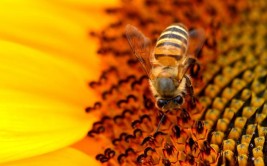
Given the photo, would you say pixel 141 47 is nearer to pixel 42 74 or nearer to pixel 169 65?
pixel 169 65

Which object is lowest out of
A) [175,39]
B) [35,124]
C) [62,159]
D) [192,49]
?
[62,159]

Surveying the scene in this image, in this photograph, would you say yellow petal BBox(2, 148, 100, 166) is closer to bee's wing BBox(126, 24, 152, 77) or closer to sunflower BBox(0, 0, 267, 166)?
sunflower BBox(0, 0, 267, 166)

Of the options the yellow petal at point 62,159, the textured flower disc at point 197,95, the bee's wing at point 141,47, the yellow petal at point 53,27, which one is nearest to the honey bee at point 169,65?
the bee's wing at point 141,47

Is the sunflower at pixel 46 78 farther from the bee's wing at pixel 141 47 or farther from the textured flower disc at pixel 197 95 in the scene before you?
the bee's wing at pixel 141 47

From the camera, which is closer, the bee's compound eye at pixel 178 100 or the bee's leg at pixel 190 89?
the bee's compound eye at pixel 178 100

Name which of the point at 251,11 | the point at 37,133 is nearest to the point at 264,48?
the point at 251,11

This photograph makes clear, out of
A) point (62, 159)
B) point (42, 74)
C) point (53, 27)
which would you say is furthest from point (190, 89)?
point (53, 27)

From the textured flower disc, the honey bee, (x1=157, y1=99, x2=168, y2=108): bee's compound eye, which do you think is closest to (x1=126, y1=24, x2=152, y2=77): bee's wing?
the honey bee
